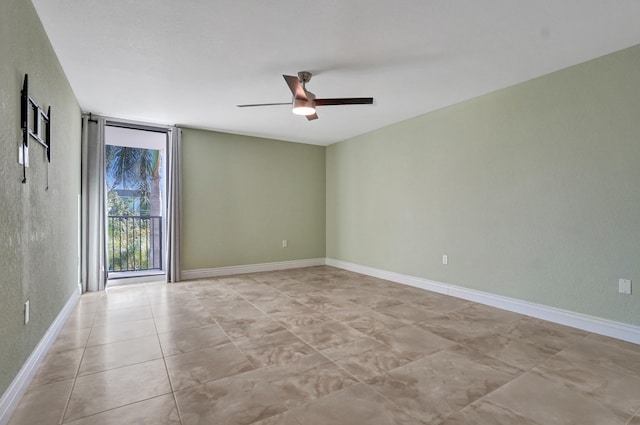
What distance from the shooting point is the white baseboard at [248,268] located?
5223 millimetres

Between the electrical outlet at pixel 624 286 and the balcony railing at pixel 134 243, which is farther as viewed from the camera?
the balcony railing at pixel 134 243

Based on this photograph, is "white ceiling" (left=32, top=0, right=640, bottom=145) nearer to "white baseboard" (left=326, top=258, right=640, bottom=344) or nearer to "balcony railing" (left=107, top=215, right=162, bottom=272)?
"white baseboard" (left=326, top=258, right=640, bottom=344)

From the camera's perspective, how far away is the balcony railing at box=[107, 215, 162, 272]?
5871mm

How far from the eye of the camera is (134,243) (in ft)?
19.8

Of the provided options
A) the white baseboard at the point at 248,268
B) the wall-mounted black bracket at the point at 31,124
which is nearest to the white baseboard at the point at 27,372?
the wall-mounted black bracket at the point at 31,124

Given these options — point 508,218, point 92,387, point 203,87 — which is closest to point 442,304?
point 508,218

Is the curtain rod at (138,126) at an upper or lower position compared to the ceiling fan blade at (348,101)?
upper

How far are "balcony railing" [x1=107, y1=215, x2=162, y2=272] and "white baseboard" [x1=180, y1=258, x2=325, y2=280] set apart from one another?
4.34 ft

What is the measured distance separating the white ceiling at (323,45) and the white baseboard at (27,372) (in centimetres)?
235

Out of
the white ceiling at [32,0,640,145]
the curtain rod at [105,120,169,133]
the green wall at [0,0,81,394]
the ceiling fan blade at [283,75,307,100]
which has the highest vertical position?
the white ceiling at [32,0,640,145]

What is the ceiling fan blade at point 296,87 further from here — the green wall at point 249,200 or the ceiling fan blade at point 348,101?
the green wall at point 249,200

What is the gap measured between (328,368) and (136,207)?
5246mm

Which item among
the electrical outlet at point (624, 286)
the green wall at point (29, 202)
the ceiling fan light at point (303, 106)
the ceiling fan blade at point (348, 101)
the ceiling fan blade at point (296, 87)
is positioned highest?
the ceiling fan blade at point (296, 87)

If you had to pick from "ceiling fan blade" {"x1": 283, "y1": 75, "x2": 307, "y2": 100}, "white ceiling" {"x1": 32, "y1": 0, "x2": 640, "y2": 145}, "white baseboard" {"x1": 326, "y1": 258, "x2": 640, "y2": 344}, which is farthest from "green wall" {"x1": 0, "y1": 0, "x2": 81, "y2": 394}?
"white baseboard" {"x1": 326, "y1": 258, "x2": 640, "y2": 344}
